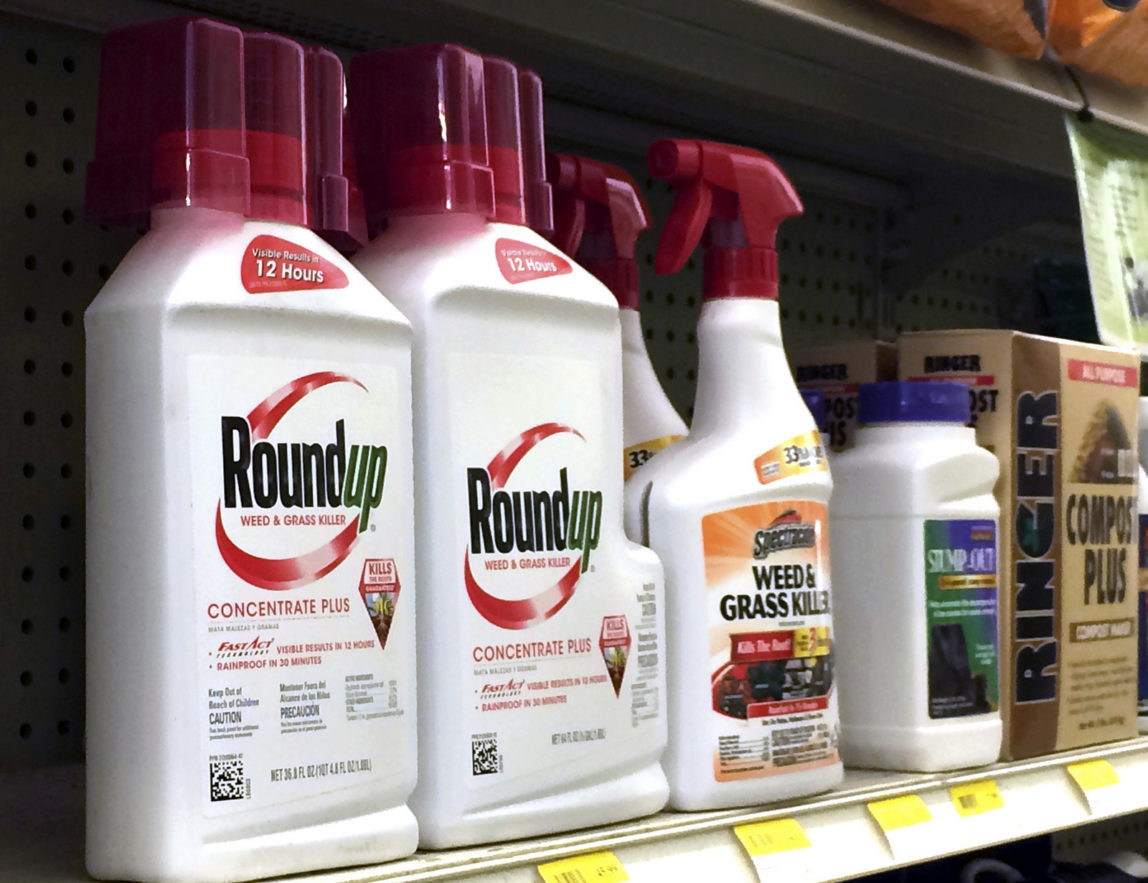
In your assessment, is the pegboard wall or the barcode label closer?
the barcode label

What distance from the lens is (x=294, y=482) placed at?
2.67 ft

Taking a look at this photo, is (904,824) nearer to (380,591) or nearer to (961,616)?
(961,616)

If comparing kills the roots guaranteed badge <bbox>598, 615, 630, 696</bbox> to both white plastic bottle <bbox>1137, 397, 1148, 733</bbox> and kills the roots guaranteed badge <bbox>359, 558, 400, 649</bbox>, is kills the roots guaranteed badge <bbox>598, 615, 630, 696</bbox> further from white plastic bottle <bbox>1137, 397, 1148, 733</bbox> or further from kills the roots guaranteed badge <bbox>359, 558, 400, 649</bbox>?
white plastic bottle <bbox>1137, 397, 1148, 733</bbox>

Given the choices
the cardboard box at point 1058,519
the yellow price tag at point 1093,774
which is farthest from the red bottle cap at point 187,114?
the yellow price tag at point 1093,774

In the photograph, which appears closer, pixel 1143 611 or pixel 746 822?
→ pixel 746 822

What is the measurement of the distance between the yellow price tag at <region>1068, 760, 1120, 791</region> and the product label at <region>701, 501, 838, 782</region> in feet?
1.08

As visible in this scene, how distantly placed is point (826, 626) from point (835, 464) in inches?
7.3

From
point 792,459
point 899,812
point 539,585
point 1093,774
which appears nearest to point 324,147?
point 539,585

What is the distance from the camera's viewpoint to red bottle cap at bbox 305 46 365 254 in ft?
2.94

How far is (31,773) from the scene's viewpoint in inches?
44.3

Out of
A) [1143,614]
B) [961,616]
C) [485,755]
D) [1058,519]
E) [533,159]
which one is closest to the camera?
[485,755]

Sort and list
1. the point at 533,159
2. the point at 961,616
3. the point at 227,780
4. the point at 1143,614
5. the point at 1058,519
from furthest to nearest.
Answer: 1. the point at 1143,614
2. the point at 1058,519
3. the point at 961,616
4. the point at 533,159
5. the point at 227,780

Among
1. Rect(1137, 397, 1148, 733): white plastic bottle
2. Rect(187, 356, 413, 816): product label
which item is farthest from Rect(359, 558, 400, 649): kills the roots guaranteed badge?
Rect(1137, 397, 1148, 733): white plastic bottle

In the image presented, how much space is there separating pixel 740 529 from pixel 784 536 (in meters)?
0.04
